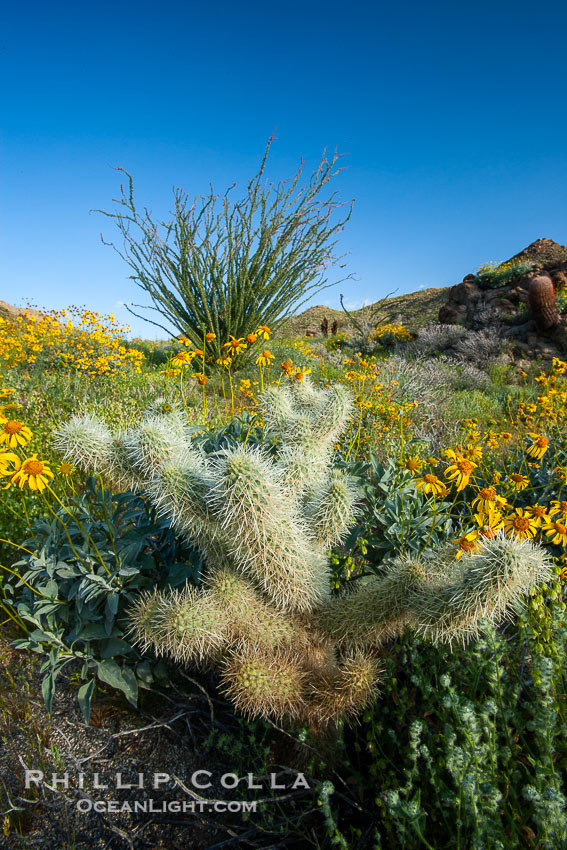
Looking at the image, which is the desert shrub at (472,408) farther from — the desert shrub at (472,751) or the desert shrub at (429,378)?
the desert shrub at (472,751)

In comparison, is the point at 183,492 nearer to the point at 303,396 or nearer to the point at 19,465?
the point at 19,465

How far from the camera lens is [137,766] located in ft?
6.23

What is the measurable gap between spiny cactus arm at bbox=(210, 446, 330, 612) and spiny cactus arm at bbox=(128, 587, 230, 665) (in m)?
0.22

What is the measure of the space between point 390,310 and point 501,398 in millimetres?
21522

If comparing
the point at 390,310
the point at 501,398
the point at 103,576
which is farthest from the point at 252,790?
the point at 390,310

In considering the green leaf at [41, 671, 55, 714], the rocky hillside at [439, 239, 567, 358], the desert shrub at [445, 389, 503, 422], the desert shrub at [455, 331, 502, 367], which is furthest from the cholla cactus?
the rocky hillside at [439, 239, 567, 358]

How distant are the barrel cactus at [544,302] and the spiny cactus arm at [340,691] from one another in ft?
45.1

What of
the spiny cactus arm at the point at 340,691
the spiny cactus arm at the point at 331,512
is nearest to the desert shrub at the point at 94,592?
the spiny cactus arm at the point at 331,512

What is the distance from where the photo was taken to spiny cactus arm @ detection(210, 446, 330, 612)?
1583 millimetres

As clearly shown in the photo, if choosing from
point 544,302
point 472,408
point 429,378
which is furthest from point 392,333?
point 472,408

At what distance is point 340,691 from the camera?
5.31ft

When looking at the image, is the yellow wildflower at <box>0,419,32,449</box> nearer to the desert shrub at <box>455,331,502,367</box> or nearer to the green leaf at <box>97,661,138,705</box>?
the green leaf at <box>97,661,138,705</box>

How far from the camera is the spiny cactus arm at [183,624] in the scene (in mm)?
1520

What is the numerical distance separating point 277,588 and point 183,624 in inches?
15.5
